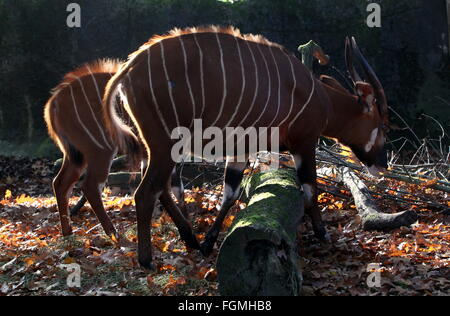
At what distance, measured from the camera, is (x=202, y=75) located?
174 inches

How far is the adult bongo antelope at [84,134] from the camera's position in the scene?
5.50 metres

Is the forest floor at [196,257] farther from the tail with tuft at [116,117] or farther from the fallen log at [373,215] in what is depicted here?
the tail with tuft at [116,117]

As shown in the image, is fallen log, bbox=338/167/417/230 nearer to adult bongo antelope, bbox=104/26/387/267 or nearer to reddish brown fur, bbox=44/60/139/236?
adult bongo antelope, bbox=104/26/387/267

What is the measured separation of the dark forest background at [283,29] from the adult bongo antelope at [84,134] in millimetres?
7186

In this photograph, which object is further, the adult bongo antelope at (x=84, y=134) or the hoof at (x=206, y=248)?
the adult bongo antelope at (x=84, y=134)

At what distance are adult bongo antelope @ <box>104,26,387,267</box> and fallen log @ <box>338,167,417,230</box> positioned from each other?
611mm

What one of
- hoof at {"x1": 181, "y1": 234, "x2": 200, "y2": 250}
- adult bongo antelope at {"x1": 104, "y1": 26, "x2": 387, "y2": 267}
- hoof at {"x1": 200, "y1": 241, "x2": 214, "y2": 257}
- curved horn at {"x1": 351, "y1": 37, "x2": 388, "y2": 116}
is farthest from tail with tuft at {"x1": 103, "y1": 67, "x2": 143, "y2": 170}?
curved horn at {"x1": 351, "y1": 37, "x2": 388, "y2": 116}

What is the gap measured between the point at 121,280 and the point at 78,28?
9.76m

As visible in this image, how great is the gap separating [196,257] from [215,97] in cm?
145

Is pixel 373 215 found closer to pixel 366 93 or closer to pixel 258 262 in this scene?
pixel 366 93

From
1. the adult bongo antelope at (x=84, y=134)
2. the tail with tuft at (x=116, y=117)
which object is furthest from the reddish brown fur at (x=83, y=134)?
the tail with tuft at (x=116, y=117)

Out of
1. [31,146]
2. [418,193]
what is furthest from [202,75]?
[31,146]

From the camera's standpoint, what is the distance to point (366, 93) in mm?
5840

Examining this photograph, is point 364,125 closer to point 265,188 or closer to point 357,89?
point 357,89
